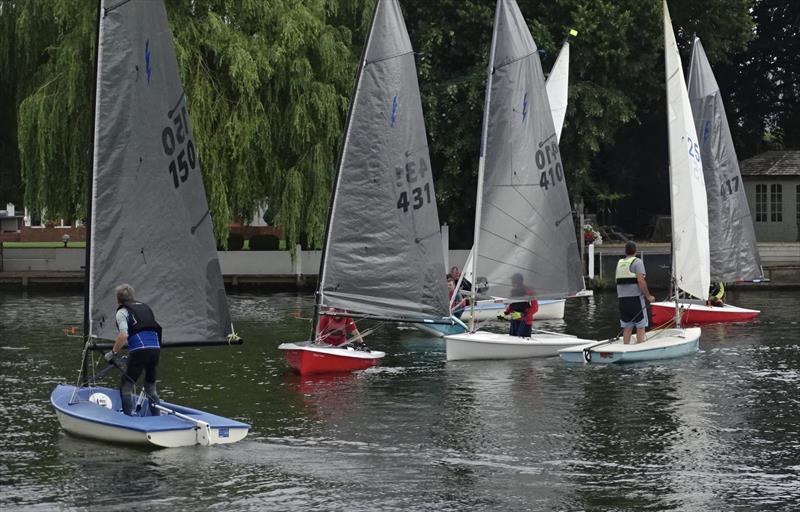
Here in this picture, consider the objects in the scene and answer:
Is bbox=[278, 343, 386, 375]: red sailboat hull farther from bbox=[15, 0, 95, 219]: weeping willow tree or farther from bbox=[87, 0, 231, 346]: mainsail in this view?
bbox=[15, 0, 95, 219]: weeping willow tree

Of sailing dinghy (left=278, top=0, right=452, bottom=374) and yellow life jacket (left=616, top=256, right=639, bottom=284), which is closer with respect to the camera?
sailing dinghy (left=278, top=0, right=452, bottom=374)

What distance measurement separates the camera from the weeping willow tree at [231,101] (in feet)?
137

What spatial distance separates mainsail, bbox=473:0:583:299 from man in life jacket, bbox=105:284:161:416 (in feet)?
35.3

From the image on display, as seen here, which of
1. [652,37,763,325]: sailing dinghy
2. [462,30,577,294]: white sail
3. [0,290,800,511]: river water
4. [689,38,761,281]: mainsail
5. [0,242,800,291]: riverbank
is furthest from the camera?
[0,242,800,291]: riverbank

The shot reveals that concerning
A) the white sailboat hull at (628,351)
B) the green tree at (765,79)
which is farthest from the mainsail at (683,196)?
the green tree at (765,79)

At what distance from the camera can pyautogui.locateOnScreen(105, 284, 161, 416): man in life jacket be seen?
16516mm

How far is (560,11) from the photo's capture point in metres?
49.3

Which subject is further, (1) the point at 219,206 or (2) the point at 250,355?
(1) the point at 219,206

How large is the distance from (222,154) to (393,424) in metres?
24.6

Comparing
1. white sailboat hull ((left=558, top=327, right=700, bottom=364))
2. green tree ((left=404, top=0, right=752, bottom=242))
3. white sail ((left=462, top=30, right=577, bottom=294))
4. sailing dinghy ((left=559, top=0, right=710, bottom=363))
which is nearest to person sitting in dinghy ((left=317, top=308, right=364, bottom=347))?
white sailboat hull ((left=558, top=327, right=700, bottom=364))

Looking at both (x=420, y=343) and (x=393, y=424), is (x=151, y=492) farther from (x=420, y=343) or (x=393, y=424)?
(x=420, y=343)

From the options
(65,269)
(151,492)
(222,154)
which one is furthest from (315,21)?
(151,492)

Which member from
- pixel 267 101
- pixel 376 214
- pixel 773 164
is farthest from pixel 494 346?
pixel 773 164

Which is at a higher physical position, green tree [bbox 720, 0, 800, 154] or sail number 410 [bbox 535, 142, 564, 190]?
green tree [bbox 720, 0, 800, 154]
